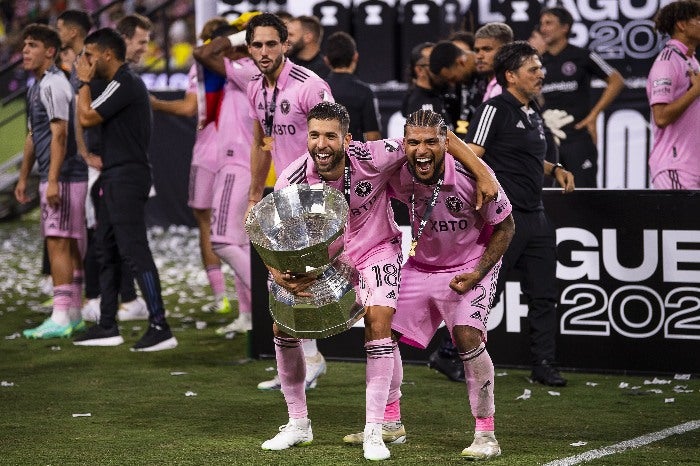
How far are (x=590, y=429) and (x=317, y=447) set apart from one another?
1448 millimetres

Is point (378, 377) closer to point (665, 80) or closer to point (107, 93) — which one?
point (665, 80)

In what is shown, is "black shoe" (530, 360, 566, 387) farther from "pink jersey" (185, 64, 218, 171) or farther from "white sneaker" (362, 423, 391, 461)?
"pink jersey" (185, 64, 218, 171)

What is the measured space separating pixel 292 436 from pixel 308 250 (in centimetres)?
119

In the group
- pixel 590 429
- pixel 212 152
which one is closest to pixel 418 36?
pixel 212 152

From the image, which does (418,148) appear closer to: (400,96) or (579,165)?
(579,165)

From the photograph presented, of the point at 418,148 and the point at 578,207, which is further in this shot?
the point at 578,207

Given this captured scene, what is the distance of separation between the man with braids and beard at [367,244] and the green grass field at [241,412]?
0.14 m

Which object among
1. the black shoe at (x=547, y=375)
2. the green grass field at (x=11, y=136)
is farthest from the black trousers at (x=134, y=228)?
the green grass field at (x=11, y=136)

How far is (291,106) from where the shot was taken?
758 centimetres

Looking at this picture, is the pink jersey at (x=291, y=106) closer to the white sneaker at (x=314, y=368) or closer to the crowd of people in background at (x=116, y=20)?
the white sneaker at (x=314, y=368)

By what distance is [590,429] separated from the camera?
22.0 feet

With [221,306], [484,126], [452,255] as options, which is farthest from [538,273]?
[221,306]

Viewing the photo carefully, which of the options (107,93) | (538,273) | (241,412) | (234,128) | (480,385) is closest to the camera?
(480,385)

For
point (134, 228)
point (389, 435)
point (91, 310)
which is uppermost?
point (134, 228)
